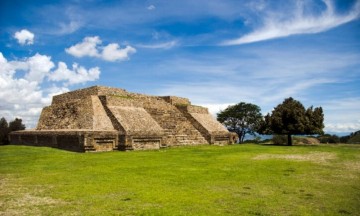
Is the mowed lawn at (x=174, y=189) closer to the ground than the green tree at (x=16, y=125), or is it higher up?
closer to the ground

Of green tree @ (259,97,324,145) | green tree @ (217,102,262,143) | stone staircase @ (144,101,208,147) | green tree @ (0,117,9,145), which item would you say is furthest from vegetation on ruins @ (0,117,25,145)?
green tree @ (217,102,262,143)

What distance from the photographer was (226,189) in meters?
9.02

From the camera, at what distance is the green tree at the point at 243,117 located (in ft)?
186

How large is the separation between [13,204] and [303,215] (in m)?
6.31

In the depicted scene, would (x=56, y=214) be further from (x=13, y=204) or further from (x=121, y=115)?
(x=121, y=115)

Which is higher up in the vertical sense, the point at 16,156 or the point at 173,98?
the point at 173,98

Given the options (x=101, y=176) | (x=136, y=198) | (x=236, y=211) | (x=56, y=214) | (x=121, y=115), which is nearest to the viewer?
(x=56, y=214)

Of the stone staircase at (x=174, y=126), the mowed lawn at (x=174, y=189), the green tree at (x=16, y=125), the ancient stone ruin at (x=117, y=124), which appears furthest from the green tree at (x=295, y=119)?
the green tree at (x=16, y=125)

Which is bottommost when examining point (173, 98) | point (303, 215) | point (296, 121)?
point (303, 215)

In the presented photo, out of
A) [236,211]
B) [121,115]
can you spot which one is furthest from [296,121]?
[236,211]

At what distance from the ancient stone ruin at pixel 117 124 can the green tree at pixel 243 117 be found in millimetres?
23411

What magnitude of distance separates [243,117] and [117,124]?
38.2 meters

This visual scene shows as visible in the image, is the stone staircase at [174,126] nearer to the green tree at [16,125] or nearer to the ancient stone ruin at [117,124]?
the ancient stone ruin at [117,124]

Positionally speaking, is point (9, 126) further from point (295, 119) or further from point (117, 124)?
point (295, 119)
